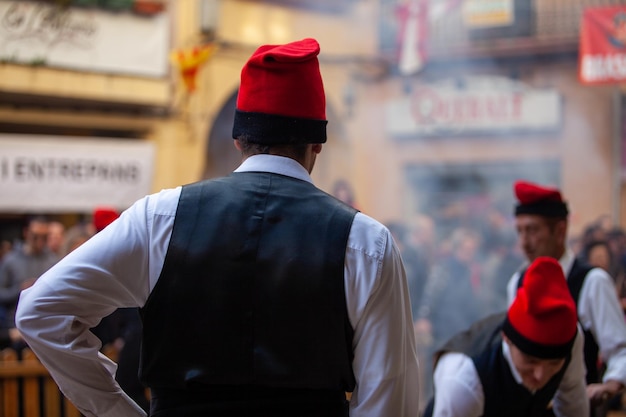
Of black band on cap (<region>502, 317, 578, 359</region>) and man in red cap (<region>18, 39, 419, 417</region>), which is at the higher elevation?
man in red cap (<region>18, 39, 419, 417</region>)

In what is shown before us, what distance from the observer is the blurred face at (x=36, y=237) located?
6.68 metres

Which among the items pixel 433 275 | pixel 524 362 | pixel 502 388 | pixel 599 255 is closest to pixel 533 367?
pixel 524 362

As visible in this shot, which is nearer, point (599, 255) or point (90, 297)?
point (90, 297)

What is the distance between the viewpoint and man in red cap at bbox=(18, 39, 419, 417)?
1.61m

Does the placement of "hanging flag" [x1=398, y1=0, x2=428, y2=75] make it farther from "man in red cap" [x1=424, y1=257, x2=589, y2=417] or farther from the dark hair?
the dark hair

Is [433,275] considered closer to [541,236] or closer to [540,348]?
[541,236]

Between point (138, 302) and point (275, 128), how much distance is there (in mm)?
439

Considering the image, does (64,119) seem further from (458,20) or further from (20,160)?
(458,20)

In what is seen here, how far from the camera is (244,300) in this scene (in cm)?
162

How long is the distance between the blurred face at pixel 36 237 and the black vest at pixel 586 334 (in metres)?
4.45

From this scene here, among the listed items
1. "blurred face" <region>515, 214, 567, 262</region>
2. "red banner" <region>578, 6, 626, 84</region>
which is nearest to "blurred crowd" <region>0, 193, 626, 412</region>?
"blurred face" <region>515, 214, 567, 262</region>

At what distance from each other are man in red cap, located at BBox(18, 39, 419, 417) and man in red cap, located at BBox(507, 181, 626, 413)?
1730 millimetres

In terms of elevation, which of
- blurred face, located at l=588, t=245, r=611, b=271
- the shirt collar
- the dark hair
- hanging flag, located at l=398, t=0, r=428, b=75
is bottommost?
blurred face, located at l=588, t=245, r=611, b=271

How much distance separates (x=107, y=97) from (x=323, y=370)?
8514 mm
